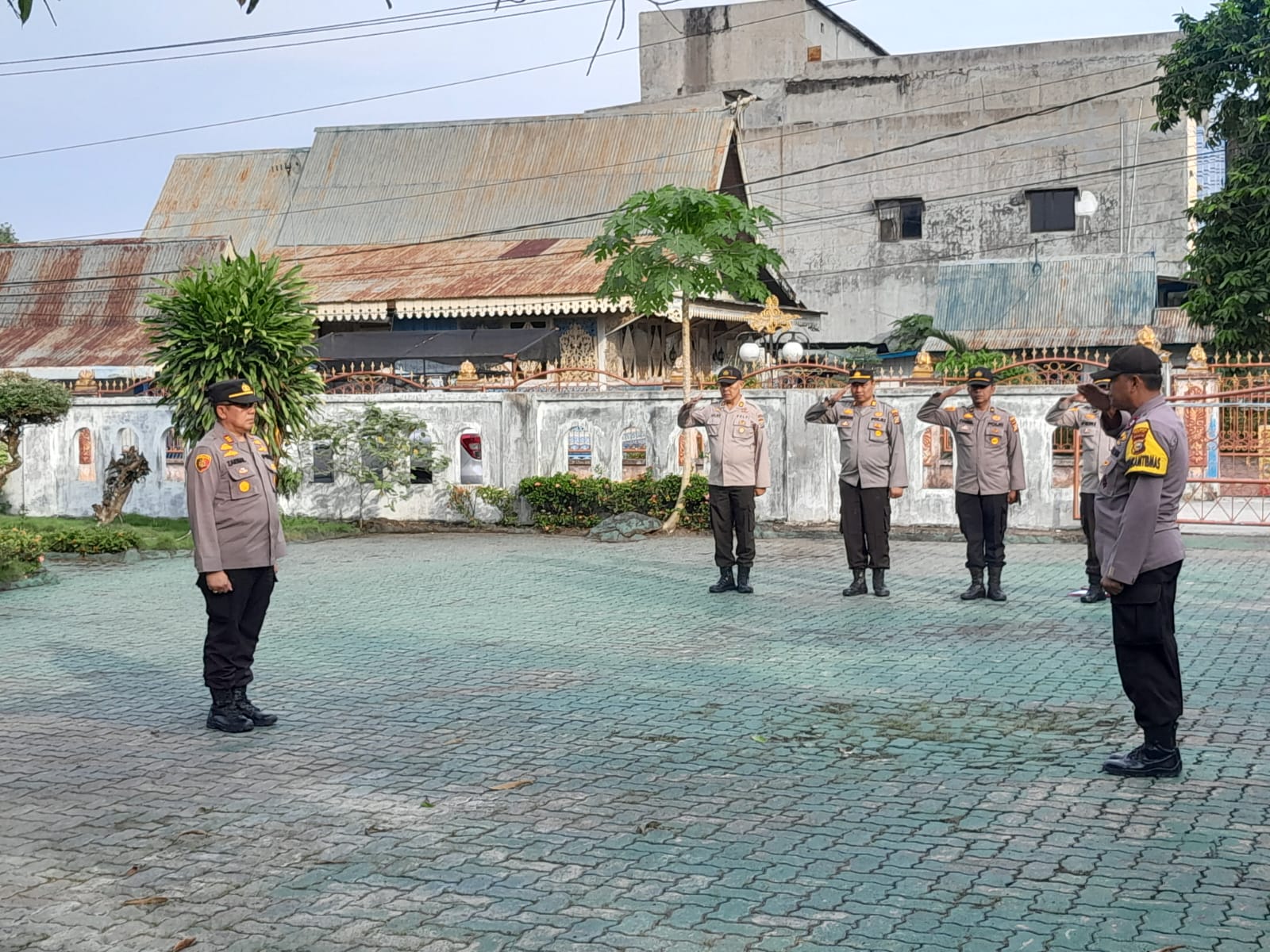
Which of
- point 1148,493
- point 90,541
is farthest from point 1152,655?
point 90,541

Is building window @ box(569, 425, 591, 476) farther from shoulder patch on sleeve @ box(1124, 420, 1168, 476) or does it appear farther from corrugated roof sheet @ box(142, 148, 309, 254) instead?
corrugated roof sheet @ box(142, 148, 309, 254)

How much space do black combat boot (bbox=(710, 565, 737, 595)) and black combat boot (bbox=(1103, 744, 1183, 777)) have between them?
6130 millimetres

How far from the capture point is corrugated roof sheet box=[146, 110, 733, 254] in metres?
29.2

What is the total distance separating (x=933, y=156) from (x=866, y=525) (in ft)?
98.6

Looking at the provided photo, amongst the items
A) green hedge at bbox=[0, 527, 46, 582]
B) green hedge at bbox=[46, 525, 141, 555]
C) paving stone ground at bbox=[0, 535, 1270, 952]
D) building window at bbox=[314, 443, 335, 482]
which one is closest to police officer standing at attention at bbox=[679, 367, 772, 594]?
paving stone ground at bbox=[0, 535, 1270, 952]

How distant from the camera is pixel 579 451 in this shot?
18328 millimetres

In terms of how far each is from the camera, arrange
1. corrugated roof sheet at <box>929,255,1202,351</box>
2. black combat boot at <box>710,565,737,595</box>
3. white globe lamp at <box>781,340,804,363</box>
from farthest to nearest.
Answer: corrugated roof sheet at <box>929,255,1202,351</box> < white globe lamp at <box>781,340,804,363</box> < black combat boot at <box>710,565,737,595</box>

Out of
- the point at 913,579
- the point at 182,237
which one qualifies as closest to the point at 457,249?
the point at 182,237

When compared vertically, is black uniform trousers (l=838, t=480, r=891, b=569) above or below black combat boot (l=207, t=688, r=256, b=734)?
above

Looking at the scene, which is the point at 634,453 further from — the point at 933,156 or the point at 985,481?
the point at 933,156

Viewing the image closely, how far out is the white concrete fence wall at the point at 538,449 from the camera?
650 inches

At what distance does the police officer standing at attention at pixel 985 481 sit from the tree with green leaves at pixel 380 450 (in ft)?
27.7

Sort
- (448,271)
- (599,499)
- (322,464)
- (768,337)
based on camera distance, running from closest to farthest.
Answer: (599,499), (322,464), (448,271), (768,337)

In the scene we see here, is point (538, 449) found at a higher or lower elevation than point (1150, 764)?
higher
